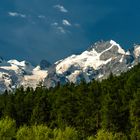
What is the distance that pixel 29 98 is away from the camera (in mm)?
162375

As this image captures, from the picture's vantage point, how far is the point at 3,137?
111 m

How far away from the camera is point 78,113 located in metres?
141

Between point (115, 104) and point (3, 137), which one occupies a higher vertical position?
point (115, 104)

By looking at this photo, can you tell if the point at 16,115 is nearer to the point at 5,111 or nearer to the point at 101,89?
the point at 5,111

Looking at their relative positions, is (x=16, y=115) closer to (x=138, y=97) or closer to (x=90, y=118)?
(x=90, y=118)

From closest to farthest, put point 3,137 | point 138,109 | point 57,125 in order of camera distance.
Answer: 1. point 3,137
2. point 138,109
3. point 57,125

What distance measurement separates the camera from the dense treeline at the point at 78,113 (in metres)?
115

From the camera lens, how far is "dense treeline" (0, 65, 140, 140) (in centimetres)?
11469

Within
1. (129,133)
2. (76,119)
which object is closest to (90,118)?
(76,119)

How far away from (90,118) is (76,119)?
4944 millimetres

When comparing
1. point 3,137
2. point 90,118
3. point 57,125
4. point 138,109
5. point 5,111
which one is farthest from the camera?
point 5,111

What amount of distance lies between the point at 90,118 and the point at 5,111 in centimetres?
3224

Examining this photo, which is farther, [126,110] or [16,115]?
[16,115]

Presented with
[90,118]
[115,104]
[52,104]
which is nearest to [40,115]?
[52,104]
